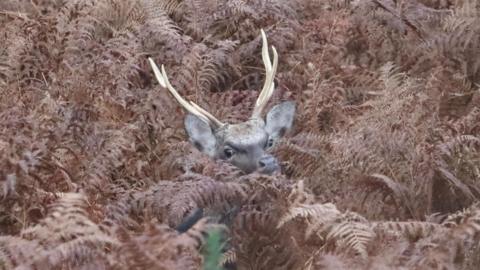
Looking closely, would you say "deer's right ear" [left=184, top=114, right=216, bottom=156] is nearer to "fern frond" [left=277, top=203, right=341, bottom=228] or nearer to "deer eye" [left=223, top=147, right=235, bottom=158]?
"deer eye" [left=223, top=147, right=235, bottom=158]

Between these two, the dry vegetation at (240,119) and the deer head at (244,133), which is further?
the deer head at (244,133)

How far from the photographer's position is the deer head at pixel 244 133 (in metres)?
5.84

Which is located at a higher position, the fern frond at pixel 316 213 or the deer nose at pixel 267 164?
the fern frond at pixel 316 213

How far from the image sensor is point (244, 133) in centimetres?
596

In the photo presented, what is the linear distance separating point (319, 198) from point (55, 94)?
2521 mm

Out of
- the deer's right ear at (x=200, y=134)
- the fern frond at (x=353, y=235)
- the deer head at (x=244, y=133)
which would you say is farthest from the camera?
the deer's right ear at (x=200, y=134)

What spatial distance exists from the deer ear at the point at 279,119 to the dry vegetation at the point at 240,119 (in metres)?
0.10

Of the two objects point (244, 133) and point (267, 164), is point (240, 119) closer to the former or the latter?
point (244, 133)

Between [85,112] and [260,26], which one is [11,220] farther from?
[260,26]

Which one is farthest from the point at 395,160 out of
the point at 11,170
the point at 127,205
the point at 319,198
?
the point at 11,170

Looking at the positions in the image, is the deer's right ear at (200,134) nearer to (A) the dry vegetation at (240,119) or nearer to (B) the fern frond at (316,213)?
(A) the dry vegetation at (240,119)

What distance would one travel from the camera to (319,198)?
5504 millimetres

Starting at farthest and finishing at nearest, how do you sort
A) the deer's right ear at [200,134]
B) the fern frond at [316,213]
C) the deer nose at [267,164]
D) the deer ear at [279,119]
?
1. the deer ear at [279,119]
2. the deer's right ear at [200,134]
3. the deer nose at [267,164]
4. the fern frond at [316,213]

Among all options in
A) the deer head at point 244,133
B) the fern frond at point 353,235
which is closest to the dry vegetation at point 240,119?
the fern frond at point 353,235
